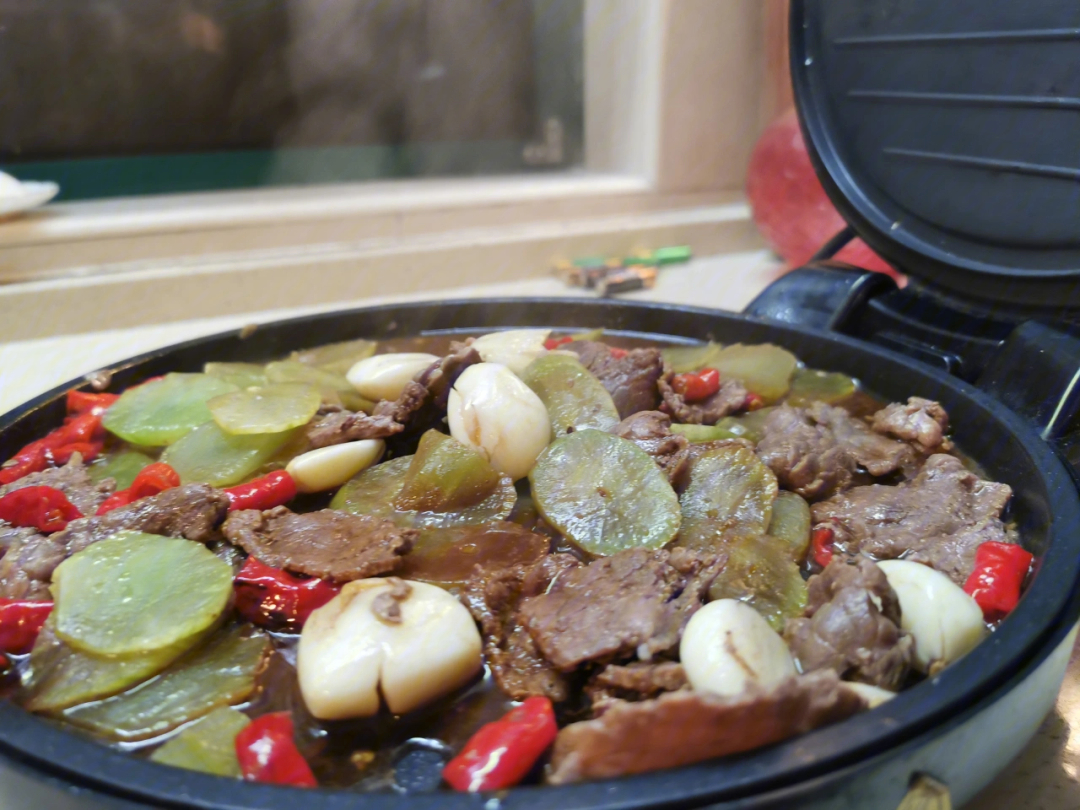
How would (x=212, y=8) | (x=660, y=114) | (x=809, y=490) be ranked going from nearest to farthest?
(x=809, y=490) → (x=660, y=114) → (x=212, y=8)

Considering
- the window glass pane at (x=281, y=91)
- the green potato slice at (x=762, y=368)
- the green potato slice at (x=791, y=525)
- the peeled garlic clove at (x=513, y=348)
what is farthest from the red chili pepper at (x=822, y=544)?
the window glass pane at (x=281, y=91)

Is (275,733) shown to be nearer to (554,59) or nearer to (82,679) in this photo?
(82,679)

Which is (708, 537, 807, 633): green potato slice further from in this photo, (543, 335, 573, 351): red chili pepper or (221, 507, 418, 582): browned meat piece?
(543, 335, 573, 351): red chili pepper

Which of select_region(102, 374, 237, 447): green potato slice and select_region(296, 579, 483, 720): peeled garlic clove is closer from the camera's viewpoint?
select_region(296, 579, 483, 720): peeled garlic clove

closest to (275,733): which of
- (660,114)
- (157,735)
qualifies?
(157,735)

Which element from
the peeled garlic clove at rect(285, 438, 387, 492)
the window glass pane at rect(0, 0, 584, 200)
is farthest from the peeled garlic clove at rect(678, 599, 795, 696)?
the window glass pane at rect(0, 0, 584, 200)

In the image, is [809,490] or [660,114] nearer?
[809,490]
